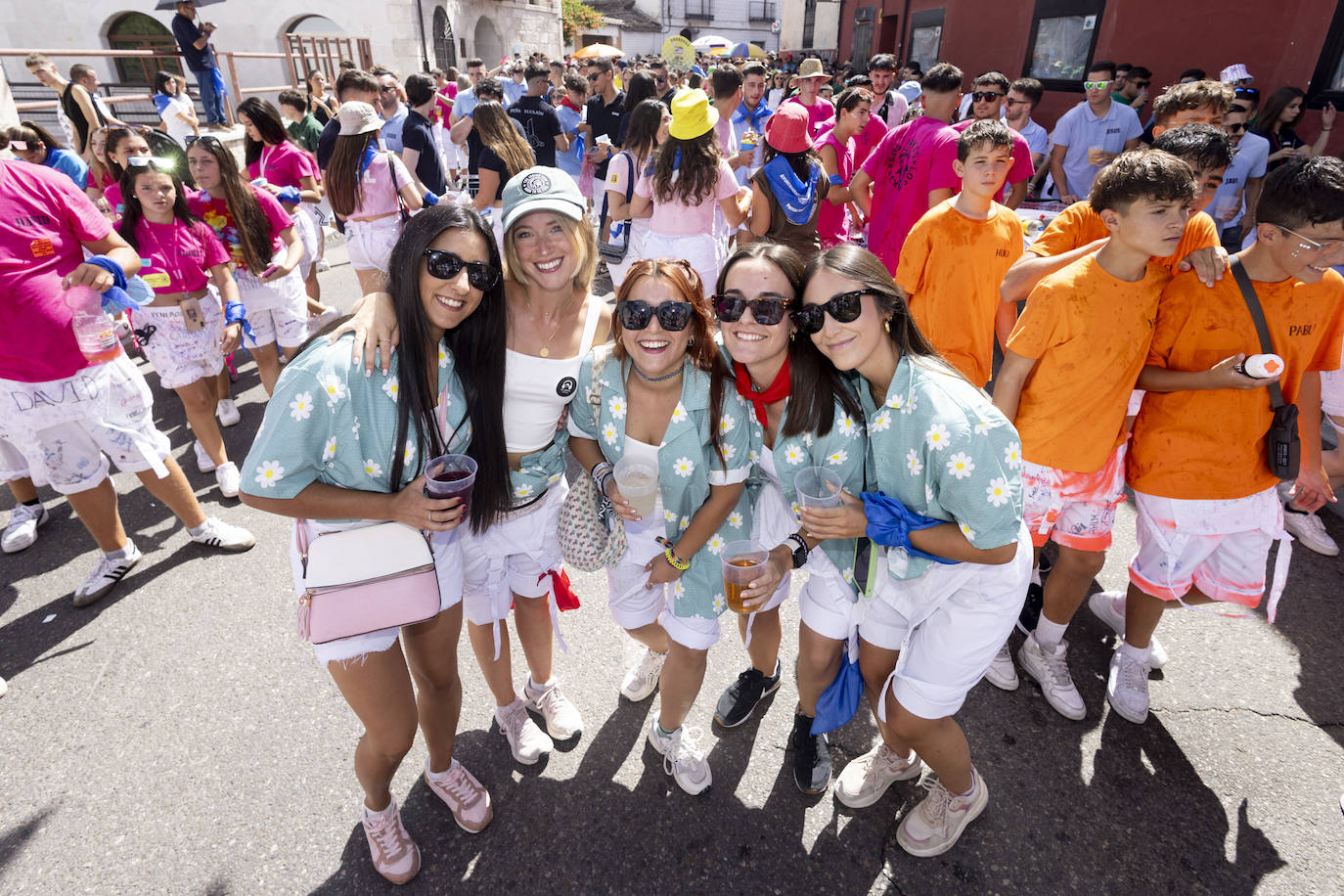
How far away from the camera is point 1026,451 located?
2676 millimetres

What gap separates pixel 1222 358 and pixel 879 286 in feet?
4.97

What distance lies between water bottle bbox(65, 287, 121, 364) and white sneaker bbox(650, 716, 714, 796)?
10.3 feet

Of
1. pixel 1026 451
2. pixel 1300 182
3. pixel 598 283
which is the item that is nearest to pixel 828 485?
pixel 1026 451

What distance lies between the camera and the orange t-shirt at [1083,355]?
2436mm

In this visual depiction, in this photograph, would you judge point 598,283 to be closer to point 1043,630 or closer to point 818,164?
point 818,164

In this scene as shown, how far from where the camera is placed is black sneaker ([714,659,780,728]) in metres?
2.75

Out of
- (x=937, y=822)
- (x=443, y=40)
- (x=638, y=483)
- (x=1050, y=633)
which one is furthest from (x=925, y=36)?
(x=937, y=822)

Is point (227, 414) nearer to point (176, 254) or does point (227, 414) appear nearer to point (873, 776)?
point (176, 254)

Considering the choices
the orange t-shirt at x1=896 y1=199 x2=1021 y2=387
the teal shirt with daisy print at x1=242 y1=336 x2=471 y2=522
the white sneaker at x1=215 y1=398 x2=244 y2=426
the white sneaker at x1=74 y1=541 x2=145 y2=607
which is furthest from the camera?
the white sneaker at x1=215 y1=398 x2=244 y2=426

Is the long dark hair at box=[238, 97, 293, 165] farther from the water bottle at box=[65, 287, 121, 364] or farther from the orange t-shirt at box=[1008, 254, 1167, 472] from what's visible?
the orange t-shirt at box=[1008, 254, 1167, 472]

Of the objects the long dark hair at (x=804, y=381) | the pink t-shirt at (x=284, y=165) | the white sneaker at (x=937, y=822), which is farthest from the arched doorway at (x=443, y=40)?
the white sneaker at (x=937, y=822)

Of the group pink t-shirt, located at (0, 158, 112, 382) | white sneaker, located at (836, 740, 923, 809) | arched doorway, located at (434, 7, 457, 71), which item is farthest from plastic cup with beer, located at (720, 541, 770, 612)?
arched doorway, located at (434, 7, 457, 71)

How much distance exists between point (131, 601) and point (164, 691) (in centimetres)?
85

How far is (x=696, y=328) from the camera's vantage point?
215 cm
